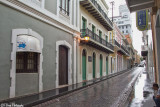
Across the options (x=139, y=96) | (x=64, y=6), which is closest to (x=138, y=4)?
(x=139, y=96)

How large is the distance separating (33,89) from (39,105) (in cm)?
209

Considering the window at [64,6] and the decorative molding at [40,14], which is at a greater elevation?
the window at [64,6]

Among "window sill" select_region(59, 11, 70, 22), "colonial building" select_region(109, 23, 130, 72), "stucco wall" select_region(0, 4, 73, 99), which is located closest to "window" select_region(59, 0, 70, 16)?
"window sill" select_region(59, 11, 70, 22)

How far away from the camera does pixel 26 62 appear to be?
757 cm

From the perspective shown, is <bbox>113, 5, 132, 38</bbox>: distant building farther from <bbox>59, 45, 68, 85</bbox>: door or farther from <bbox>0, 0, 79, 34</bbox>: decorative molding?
<bbox>0, 0, 79, 34</bbox>: decorative molding

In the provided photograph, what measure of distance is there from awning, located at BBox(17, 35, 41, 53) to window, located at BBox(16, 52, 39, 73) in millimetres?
512

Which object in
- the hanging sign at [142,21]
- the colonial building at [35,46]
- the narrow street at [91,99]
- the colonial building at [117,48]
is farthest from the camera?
the colonial building at [117,48]

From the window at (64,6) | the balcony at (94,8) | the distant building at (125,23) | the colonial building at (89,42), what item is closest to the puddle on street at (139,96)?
the colonial building at (89,42)

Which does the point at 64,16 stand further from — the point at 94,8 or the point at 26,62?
the point at 94,8

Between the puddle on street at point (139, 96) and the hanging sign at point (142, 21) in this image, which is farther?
the hanging sign at point (142, 21)

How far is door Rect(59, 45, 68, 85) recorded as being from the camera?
10758mm

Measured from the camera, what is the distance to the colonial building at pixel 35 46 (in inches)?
251

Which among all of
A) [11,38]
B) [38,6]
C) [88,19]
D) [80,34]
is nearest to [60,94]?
[11,38]

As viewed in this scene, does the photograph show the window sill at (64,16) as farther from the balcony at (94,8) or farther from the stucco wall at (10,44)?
the balcony at (94,8)
